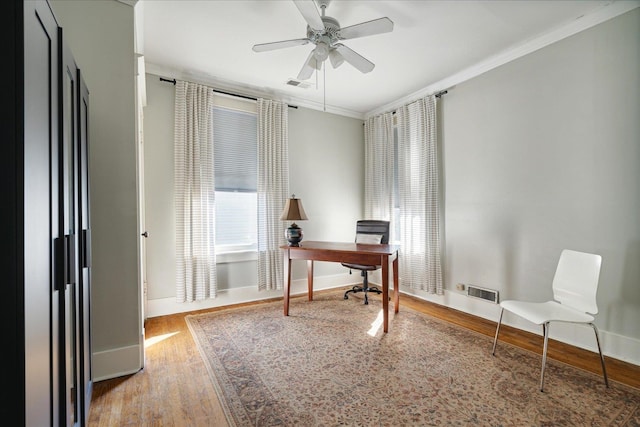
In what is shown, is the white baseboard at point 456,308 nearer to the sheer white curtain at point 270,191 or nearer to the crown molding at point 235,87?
the sheer white curtain at point 270,191

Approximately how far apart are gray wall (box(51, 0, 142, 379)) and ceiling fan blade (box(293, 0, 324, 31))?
4.13ft

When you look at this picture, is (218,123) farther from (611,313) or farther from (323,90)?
(611,313)

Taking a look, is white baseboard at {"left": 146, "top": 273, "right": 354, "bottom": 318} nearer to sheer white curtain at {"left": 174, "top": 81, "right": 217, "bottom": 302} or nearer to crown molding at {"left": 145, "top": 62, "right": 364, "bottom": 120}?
sheer white curtain at {"left": 174, "top": 81, "right": 217, "bottom": 302}

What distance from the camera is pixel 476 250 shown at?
3.39m

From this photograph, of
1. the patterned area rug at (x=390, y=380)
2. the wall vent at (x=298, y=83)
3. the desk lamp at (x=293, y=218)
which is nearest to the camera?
the patterned area rug at (x=390, y=380)

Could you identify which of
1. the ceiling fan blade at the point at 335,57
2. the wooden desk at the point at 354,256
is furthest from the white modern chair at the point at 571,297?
the ceiling fan blade at the point at 335,57

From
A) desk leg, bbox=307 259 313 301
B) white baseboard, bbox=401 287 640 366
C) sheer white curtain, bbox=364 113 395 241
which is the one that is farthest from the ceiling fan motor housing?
white baseboard, bbox=401 287 640 366

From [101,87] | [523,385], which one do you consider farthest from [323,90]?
[523,385]

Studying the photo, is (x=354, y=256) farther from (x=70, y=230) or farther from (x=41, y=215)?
(x=41, y=215)

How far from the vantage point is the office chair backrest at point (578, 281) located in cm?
211

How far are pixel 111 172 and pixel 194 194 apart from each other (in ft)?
4.51

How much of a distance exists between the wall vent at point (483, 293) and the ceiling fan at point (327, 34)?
103 inches

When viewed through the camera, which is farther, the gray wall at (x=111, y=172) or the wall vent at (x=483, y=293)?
the wall vent at (x=483, y=293)

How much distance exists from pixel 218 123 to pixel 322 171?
1.63 meters
